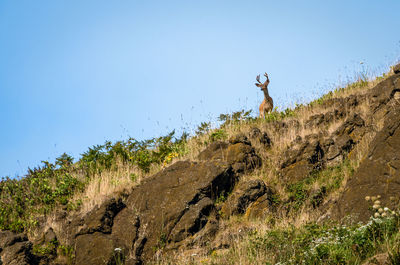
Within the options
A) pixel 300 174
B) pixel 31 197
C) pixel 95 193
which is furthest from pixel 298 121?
pixel 31 197

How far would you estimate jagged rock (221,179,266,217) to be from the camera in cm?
970

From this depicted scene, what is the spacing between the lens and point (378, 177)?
7.49 m

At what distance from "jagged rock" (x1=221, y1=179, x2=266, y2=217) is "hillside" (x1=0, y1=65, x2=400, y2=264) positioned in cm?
3

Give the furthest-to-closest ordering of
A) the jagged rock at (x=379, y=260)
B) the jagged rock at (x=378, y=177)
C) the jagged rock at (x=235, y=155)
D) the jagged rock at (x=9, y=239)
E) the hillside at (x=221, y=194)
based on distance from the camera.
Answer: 1. the jagged rock at (x=235, y=155)
2. the jagged rock at (x=9, y=239)
3. the hillside at (x=221, y=194)
4. the jagged rock at (x=378, y=177)
5. the jagged rock at (x=379, y=260)

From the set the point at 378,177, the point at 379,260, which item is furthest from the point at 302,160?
the point at 379,260

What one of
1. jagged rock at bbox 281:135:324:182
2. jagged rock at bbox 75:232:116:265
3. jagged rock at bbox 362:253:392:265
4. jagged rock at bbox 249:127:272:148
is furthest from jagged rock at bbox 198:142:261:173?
jagged rock at bbox 362:253:392:265

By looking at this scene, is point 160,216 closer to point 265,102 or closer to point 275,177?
point 275,177

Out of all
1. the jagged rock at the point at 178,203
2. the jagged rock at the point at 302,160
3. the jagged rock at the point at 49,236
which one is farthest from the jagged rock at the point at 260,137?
the jagged rock at the point at 49,236

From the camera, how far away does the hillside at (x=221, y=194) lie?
7566 mm

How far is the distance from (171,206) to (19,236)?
349cm

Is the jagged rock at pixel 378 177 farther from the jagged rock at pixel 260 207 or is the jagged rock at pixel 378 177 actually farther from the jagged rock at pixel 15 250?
the jagged rock at pixel 15 250

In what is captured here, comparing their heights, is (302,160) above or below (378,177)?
above

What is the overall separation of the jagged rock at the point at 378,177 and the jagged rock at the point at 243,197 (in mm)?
2182

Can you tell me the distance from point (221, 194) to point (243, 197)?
1.99 feet
